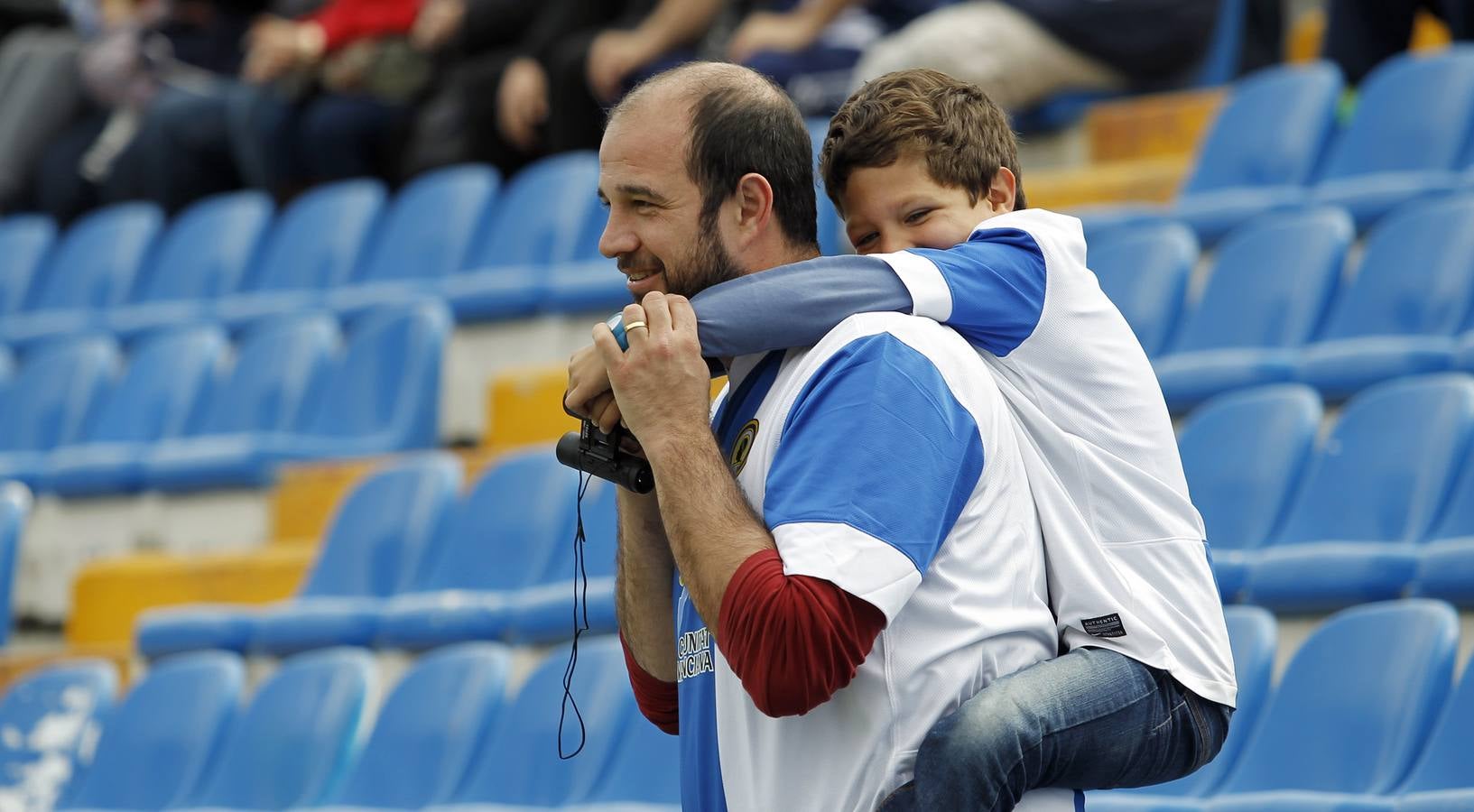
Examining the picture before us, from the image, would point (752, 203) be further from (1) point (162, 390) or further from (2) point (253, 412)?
(1) point (162, 390)

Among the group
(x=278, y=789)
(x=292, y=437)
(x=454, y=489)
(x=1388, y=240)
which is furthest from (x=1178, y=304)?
(x=292, y=437)

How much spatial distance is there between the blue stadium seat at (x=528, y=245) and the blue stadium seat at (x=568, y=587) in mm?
1460

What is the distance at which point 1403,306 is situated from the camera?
14.0ft

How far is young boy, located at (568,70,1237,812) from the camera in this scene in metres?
1.85

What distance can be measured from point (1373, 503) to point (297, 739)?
2213mm

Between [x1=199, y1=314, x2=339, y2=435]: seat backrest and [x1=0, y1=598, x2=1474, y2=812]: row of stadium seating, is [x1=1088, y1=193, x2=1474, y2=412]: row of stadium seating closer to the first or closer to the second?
[x1=0, y1=598, x2=1474, y2=812]: row of stadium seating

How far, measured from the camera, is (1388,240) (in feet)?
14.3

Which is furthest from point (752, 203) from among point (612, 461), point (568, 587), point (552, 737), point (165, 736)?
point (165, 736)

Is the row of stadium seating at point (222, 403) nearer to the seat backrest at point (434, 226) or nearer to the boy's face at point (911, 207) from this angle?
the seat backrest at point (434, 226)

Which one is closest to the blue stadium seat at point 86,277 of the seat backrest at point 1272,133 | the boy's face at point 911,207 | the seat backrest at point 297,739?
the seat backrest at point 297,739

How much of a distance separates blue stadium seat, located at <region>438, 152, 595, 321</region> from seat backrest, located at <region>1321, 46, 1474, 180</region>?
2.10 m

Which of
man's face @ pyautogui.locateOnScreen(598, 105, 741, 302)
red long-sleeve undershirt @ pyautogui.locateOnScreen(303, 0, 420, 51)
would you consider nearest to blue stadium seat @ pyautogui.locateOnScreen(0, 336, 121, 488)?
red long-sleeve undershirt @ pyautogui.locateOnScreen(303, 0, 420, 51)

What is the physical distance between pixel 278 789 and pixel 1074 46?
10.3 ft

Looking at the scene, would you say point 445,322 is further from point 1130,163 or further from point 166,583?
point 1130,163
